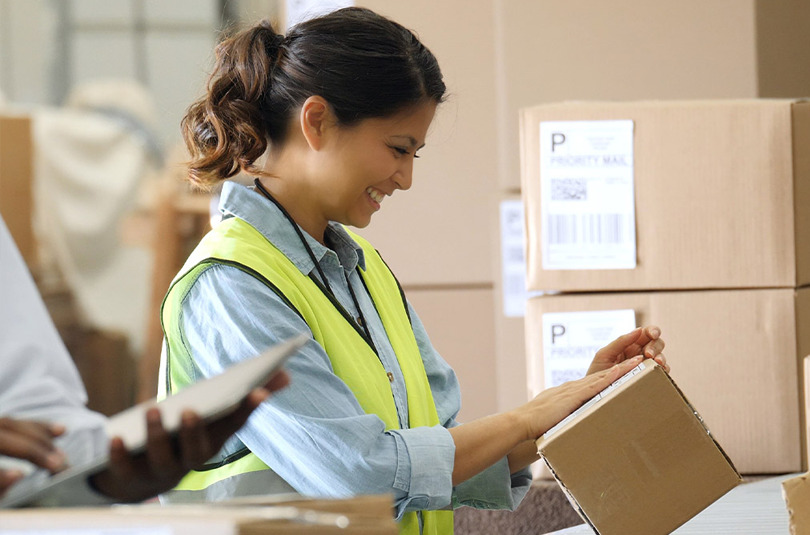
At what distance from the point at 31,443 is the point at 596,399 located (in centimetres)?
54

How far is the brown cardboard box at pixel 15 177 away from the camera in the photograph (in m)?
1.88

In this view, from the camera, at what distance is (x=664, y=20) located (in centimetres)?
139

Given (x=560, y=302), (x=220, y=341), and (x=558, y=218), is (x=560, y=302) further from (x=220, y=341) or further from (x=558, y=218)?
(x=220, y=341)

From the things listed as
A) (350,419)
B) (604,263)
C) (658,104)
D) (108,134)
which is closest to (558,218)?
(604,263)

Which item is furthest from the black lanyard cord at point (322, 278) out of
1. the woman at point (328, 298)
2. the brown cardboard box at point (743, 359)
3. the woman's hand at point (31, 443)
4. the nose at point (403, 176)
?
the woman's hand at point (31, 443)

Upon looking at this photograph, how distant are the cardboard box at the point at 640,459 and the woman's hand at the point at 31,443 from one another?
18.0 inches

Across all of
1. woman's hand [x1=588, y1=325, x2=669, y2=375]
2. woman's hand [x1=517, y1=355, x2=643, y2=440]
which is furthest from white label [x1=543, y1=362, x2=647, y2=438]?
woman's hand [x1=588, y1=325, x2=669, y2=375]

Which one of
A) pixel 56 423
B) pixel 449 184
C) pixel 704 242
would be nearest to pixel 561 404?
pixel 704 242

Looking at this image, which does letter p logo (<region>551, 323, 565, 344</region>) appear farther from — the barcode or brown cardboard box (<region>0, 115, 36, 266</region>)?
brown cardboard box (<region>0, 115, 36, 266</region>)

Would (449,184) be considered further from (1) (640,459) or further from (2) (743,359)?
(1) (640,459)

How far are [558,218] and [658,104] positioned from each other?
18 cm

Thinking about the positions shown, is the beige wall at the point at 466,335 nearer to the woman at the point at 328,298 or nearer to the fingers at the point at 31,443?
the woman at the point at 328,298

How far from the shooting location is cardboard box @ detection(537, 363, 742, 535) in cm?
86

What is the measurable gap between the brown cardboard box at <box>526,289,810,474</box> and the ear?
1.47ft
